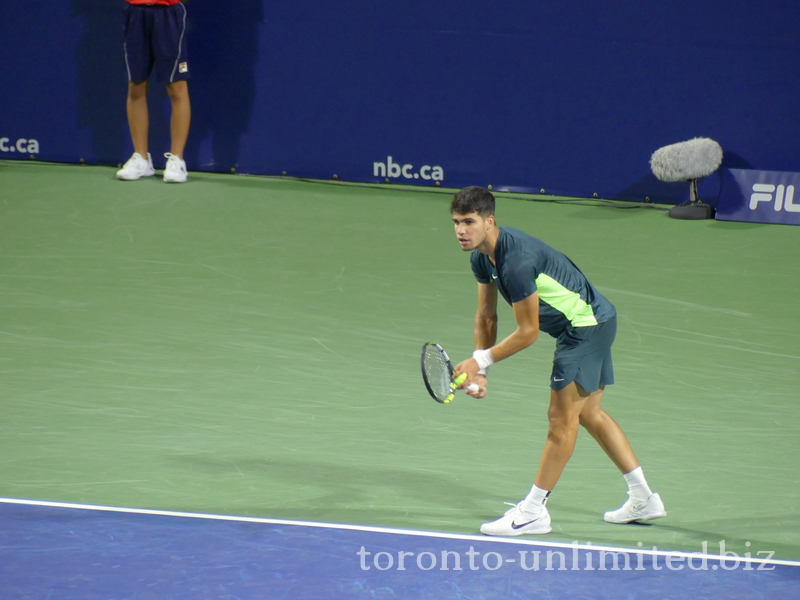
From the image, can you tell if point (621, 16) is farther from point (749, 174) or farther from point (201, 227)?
point (201, 227)

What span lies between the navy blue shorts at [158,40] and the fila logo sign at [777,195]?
537cm

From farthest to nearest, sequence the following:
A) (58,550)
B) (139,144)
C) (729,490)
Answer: (139,144) → (729,490) → (58,550)

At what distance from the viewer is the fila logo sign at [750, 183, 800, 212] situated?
1018 cm

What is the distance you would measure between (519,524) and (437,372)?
72 centimetres

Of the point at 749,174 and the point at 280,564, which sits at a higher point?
the point at 749,174

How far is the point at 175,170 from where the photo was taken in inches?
439

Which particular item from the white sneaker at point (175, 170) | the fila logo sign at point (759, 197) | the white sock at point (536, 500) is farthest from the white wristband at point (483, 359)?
the white sneaker at point (175, 170)

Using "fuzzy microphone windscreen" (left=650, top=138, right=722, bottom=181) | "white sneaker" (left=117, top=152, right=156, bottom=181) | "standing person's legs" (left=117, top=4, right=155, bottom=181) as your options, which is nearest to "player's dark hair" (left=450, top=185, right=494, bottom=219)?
"fuzzy microphone windscreen" (left=650, top=138, right=722, bottom=181)

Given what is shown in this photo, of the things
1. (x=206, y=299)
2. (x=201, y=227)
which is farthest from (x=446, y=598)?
(x=201, y=227)

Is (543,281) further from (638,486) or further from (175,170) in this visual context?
(175,170)

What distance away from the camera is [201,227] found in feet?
32.6

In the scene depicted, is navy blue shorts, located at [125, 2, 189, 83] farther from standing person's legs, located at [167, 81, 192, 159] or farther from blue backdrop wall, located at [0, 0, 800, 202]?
blue backdrop wall, located at [0, 0, 800, 202]

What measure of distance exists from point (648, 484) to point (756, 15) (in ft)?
21.1

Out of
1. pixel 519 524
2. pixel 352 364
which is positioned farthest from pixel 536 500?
pixel 352 364
